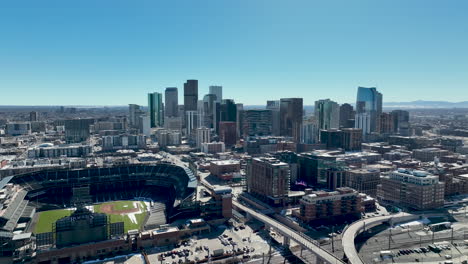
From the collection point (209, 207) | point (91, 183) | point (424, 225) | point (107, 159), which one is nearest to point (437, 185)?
point (424, 225)

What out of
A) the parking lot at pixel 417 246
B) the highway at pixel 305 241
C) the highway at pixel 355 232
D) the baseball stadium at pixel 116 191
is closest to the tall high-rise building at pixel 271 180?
the highway at pixel 305 241

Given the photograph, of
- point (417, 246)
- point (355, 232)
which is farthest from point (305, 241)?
point (417, 246)

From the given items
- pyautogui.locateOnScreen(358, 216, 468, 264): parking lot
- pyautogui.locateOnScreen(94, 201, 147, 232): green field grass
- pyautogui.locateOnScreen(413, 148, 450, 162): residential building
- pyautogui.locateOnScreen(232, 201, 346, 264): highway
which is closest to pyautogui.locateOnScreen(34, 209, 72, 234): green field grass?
pyautogui.locateOnScreen(94, 201, 147, 232): green field grass

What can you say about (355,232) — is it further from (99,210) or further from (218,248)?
(99,210)

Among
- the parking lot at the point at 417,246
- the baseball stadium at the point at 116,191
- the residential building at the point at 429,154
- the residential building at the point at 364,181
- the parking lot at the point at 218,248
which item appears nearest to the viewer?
the parking lot at the point at 218,248

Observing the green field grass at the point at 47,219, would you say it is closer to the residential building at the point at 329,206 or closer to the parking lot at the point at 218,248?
the parking lot at the point at 218,248

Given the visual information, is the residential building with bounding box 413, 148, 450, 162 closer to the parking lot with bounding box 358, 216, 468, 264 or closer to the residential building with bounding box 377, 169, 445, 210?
the residential building with bounding box 377, 169, 445, 210
